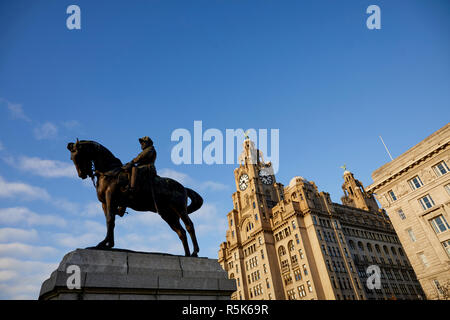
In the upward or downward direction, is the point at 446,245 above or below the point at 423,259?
above

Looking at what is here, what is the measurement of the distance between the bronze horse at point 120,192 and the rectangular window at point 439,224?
3866cm

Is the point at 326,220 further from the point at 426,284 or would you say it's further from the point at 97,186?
the point at 97,186

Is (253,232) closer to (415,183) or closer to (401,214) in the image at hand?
(401,214)

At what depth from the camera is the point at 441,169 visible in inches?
1427

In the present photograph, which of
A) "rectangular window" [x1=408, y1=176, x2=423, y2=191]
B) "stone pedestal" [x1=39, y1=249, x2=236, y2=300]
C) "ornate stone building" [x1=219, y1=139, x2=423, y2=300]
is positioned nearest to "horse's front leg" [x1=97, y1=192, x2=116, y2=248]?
"stone pedestal" [x1=39, y1=249, x2=236, y2=300]

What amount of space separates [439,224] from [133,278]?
4171cm

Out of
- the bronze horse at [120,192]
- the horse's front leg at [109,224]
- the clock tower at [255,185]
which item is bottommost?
the horse's front leg at [109,224]

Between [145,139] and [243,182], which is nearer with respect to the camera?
[145,139]

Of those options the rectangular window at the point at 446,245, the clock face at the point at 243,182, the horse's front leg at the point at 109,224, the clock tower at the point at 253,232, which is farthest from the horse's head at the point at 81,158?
the clock face at the point at 243,182

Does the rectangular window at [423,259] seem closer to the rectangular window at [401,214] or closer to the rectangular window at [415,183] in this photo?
the rectangular window at [401,214]

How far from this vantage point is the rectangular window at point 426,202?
36616mm

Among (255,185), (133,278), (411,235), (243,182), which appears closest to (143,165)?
(133,278)
